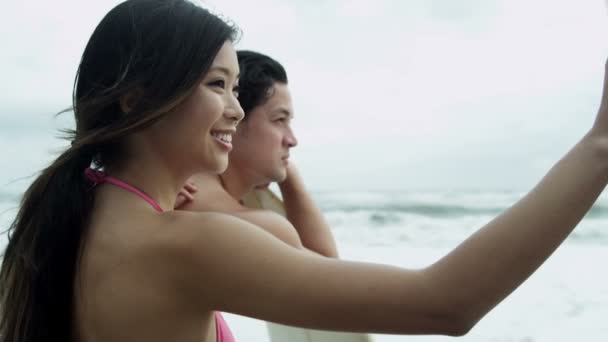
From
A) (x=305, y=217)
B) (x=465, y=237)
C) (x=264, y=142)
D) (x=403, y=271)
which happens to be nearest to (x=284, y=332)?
(x=305, y=217)

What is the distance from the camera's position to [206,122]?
872mm

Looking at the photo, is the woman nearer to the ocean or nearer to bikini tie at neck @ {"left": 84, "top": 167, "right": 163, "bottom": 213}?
bikini tie at neck @ {"left": 84, "top": 167, "right": 163, "bottom": 213}

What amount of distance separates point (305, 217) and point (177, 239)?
0.95 m

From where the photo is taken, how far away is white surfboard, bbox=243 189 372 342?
1.55 m

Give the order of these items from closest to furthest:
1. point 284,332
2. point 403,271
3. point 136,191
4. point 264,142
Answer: point 403,271, point 136,191, point 264,142, point 284,332

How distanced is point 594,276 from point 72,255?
586 centimetres

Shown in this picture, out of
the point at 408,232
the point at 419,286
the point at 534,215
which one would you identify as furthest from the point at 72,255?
Answer: the point at 408,232

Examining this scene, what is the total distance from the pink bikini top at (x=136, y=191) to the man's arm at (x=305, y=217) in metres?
0.74

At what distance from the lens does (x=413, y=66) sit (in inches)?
515

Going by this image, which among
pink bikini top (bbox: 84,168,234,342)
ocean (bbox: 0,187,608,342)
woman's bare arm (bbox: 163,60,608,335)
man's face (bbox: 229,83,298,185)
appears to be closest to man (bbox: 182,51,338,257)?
man's face (bbox: 229,83,298,185)

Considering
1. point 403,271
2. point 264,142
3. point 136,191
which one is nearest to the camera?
point 403,271

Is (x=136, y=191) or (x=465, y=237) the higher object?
(x=465, y=237)

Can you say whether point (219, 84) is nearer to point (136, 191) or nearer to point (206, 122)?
point (206, 122)

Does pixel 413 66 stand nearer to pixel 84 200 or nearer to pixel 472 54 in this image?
pixel 472 54
